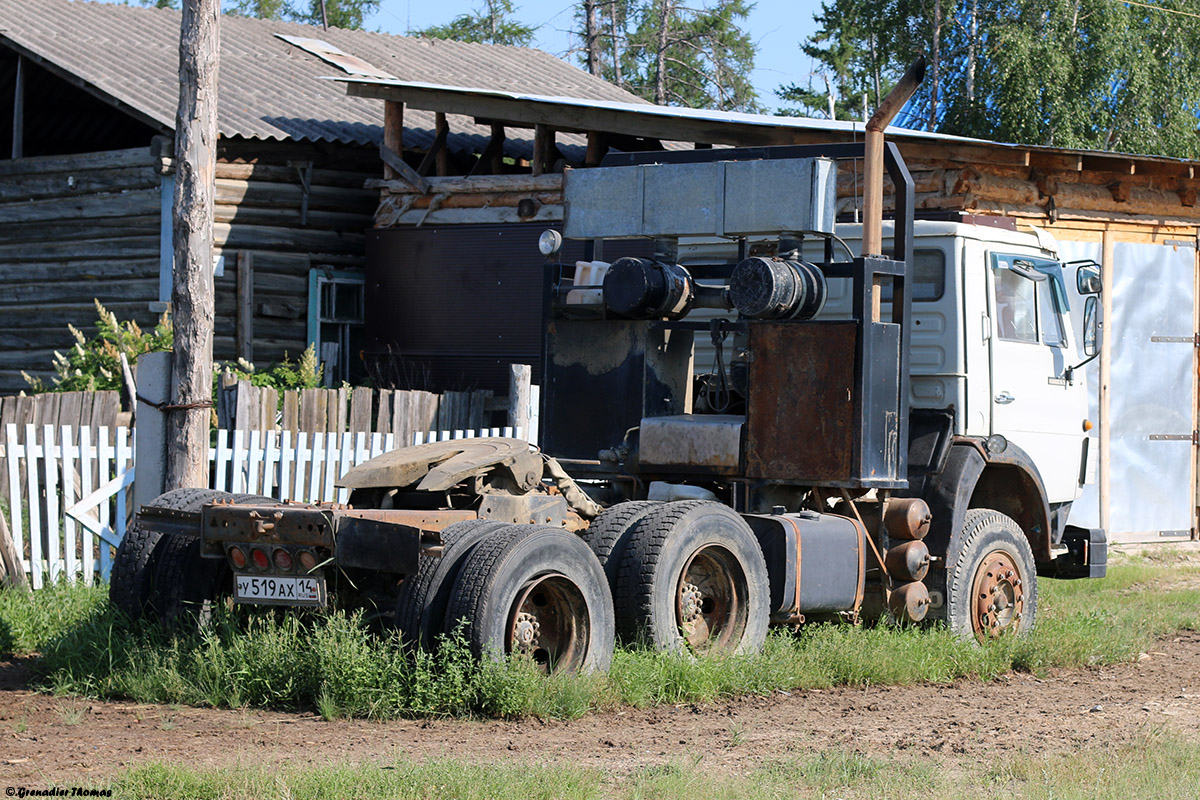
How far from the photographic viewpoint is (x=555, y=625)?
23.6ft

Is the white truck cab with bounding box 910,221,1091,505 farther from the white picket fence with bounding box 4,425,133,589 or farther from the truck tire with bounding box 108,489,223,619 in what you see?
the white picket fence with bounding box 4,425,133,589

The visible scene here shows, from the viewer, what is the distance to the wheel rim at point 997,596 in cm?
932

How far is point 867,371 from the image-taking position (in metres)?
8.36

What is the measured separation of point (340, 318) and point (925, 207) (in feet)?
27.5

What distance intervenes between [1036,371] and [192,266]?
18.6 ft

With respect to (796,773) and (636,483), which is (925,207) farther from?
(796,773)

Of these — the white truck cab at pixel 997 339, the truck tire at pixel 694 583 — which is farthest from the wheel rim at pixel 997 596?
the truck tire at pixel 694 583

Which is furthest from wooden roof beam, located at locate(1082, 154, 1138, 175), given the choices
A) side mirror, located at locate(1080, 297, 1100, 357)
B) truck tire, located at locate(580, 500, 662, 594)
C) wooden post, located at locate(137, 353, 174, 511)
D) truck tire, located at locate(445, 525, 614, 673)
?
truck tire, located at locate(445, 525, 614, 673)

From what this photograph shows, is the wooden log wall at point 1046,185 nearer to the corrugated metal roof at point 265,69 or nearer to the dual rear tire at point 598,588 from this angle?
the dual rear tire at point 598,588

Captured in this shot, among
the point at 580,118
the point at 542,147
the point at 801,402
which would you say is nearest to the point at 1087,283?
the point at 801,402

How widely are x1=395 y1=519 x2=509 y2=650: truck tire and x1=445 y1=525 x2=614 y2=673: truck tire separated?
0.32ft

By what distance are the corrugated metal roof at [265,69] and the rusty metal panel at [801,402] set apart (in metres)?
10.5

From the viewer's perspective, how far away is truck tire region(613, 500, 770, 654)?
24.3 ft

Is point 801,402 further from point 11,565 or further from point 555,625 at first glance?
point 11,565
